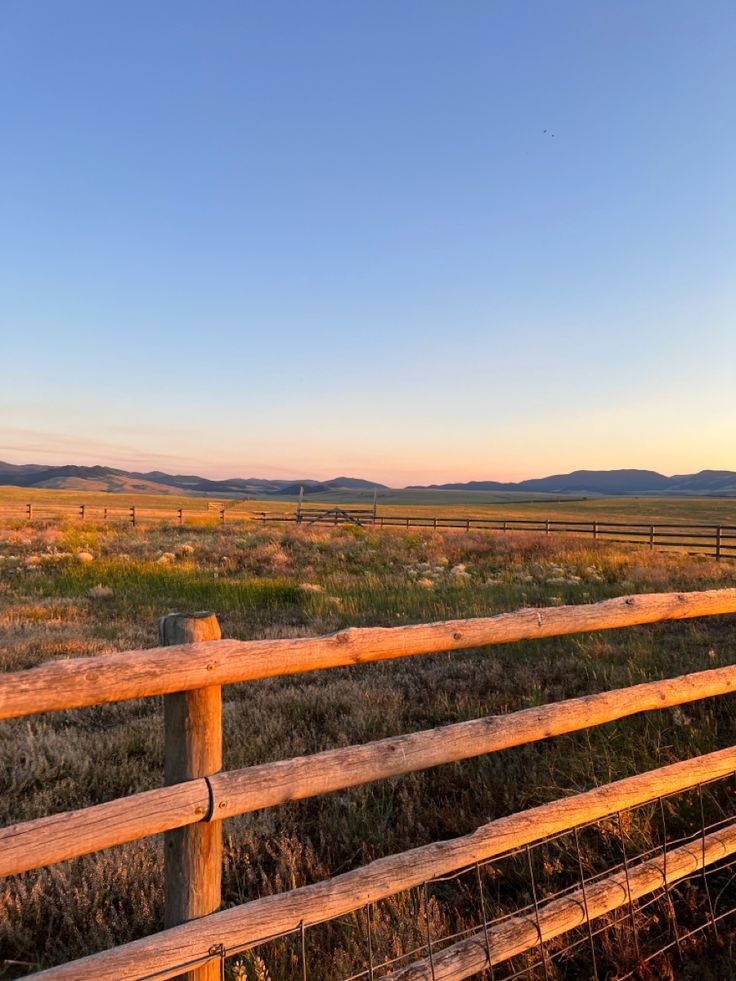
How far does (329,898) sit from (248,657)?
3.34ft

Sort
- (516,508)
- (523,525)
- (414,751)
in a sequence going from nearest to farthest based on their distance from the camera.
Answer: (414,751)
(523,525)
(516,508)

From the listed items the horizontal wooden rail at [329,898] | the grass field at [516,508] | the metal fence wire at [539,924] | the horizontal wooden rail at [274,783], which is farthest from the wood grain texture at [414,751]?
the grass field at [516,508]

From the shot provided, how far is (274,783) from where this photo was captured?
7.93ft

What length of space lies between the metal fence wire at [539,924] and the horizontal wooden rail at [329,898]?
7 cm

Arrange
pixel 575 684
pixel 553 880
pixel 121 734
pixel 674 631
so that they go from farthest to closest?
pixel 674 631
pixel 575 684
pixel 121 734
pixel 553 880

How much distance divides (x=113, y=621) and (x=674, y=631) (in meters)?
9.25

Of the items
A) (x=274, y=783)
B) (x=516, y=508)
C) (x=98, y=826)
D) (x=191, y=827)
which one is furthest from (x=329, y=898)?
(x=516, y=508)

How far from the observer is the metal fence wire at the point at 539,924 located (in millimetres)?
2738

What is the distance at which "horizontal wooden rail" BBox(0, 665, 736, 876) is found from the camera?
6.67ft

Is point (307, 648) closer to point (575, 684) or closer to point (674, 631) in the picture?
point (575, 684)

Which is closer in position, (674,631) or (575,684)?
(575,684)

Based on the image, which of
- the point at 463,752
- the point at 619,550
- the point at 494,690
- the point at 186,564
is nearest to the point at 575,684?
the point at 494,690

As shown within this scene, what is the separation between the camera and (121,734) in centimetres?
581

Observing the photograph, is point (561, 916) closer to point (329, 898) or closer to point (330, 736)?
point (329, 898)
